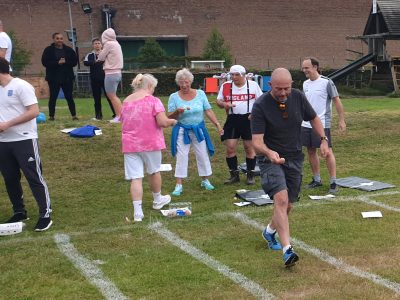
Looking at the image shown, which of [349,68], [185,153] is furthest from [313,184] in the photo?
[349,68]

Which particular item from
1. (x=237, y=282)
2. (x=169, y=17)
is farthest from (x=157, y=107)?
(x=169, y=17)

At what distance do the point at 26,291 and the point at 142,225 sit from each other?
202 centimetres

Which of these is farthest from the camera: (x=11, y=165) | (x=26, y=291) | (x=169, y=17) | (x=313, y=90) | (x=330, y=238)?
(x=169, y=17)

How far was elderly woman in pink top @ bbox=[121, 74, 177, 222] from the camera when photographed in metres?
6.43

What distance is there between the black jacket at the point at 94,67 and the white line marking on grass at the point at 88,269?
20.1 feet

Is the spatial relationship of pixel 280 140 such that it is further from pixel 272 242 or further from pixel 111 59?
pixel 111 59

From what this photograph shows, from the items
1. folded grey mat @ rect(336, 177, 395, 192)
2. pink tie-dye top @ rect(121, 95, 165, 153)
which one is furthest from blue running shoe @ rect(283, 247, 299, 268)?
folded grey mat @ rect(336, 177, 395, 192)

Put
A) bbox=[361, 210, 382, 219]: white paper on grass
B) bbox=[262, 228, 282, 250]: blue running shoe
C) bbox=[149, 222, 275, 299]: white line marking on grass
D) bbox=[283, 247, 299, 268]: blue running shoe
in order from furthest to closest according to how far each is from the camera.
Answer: bbox=[361, 210, 382, 219]: white paper on grass
bbox=[262, 228, 282, 250]: blue running shoe
bbox=[283, 247, 299, 268]: blue running shoe
bbox=[149, 222, 275, 299]: white line marking on grass

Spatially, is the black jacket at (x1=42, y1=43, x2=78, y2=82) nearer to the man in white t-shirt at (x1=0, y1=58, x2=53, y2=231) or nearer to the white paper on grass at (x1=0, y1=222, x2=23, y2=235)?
the man in white t-shirt at (x1=0, y1=58, x2=53, y2=231)

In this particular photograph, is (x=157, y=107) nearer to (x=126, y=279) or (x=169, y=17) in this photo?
(x=126, y=279)

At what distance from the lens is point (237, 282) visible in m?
4.45

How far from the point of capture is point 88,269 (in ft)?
16.0

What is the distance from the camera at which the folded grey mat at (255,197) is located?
7094mm

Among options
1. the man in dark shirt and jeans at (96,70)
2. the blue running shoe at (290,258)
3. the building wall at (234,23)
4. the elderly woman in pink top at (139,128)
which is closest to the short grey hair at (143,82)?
the elderly woman in pink top at (139,128)
